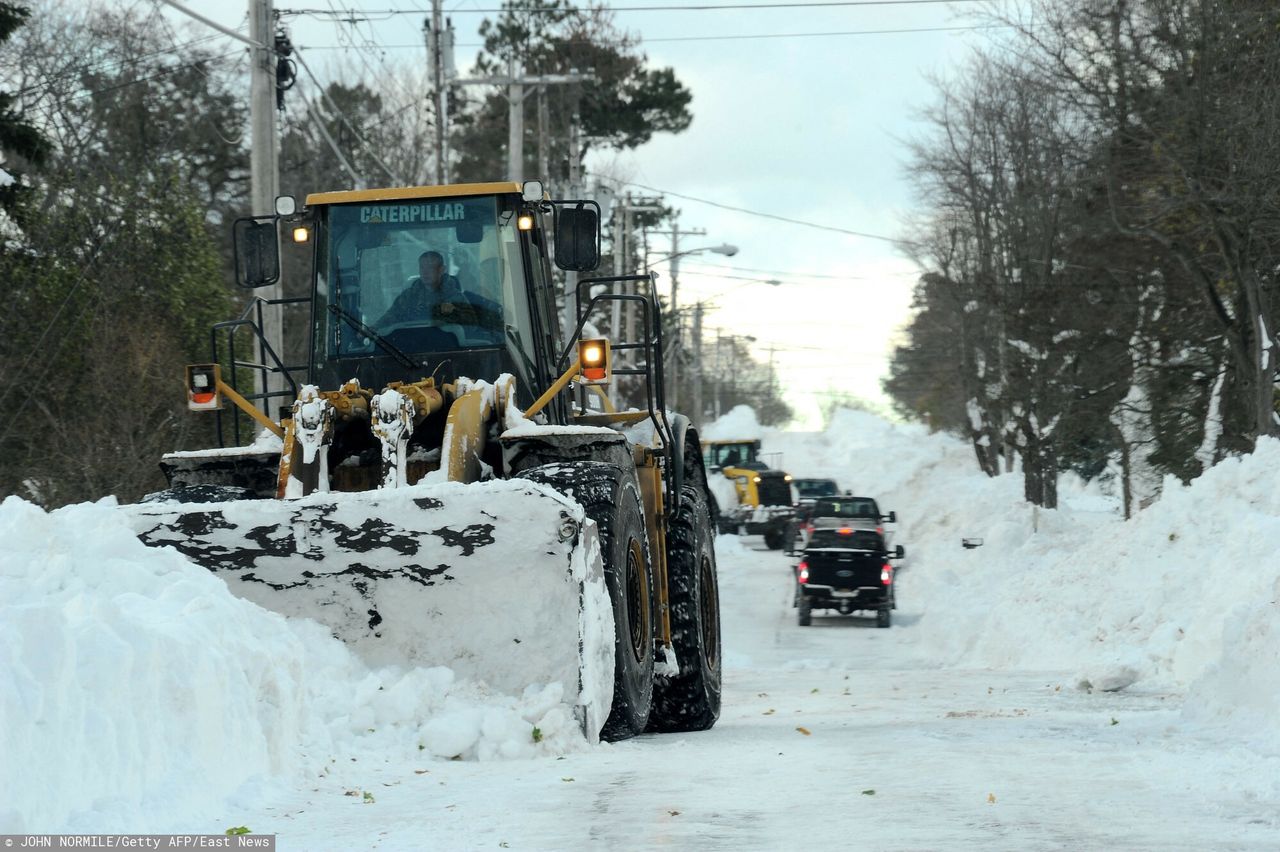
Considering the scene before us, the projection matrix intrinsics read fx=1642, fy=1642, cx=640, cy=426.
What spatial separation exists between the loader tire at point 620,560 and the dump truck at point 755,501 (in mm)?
31150

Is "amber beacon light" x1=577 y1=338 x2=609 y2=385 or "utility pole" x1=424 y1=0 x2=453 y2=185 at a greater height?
"utility pole" x1=424 y1=0 x2=453 y2=185

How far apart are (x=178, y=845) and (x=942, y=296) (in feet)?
158

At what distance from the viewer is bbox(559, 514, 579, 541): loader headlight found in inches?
314

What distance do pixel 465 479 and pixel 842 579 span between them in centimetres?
1840

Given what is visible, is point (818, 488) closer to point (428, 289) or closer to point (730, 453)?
point (730, 453)

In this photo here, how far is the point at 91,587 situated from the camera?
699 cm

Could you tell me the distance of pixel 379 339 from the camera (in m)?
9.95

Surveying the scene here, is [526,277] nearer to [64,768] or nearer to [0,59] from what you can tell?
[64,768]

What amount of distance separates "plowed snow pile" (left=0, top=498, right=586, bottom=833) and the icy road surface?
0.66 feet

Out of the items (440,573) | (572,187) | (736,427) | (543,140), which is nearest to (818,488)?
(572,187)

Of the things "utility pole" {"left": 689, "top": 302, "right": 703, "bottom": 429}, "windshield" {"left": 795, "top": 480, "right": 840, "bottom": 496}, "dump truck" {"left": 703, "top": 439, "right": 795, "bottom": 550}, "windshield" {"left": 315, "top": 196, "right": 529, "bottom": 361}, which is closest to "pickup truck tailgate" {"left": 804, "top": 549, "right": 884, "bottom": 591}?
"dump truck" {"left": 703, "top": 439, "right": 795, "bottom": 550}

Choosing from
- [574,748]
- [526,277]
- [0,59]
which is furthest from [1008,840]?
[0,59]

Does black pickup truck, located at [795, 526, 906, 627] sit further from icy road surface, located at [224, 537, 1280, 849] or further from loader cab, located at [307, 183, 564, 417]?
loader cab, located at [307, 183, 564, 417]

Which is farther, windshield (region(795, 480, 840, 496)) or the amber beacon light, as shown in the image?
windshield (region(795, 480, 840, 496))
